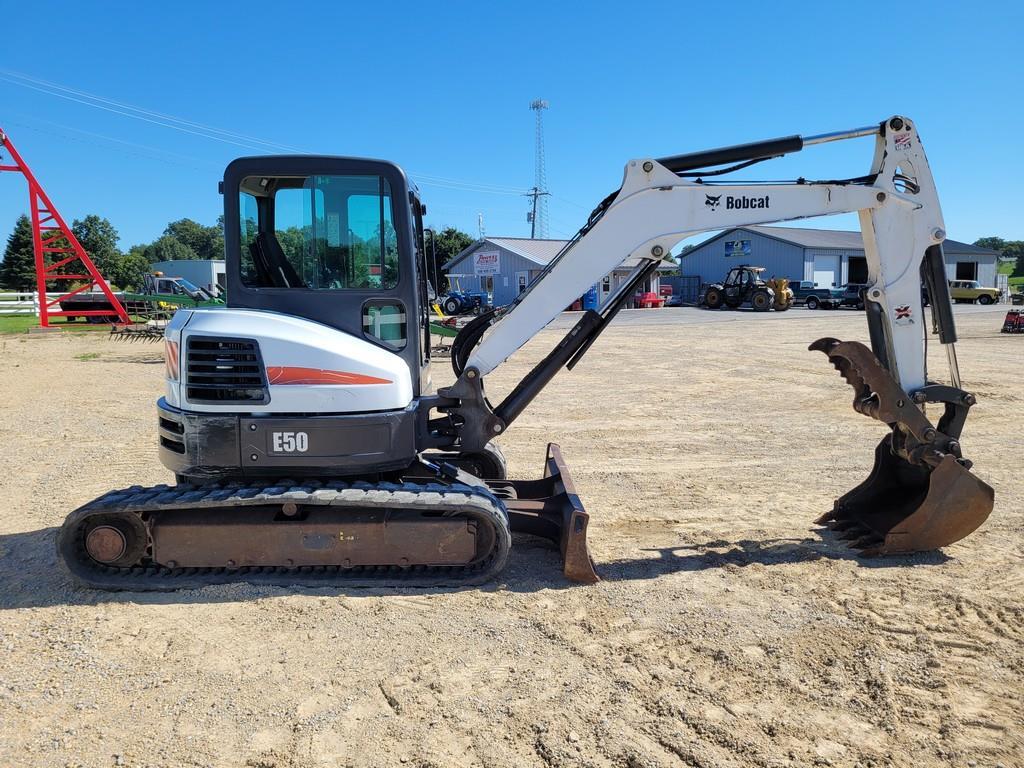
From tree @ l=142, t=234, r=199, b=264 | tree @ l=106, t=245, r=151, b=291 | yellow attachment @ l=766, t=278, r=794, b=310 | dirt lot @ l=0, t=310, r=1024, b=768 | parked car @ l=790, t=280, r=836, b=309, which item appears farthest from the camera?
tree @ l=142, t=234, r=199, b=264

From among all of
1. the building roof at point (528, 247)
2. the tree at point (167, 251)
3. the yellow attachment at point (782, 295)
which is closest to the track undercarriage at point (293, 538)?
the yellow attachment at point (782, 295)

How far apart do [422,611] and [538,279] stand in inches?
97.0

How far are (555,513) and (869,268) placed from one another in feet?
9.66

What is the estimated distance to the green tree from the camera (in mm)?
70750

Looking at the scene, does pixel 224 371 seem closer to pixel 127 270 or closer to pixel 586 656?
pixel 586 656

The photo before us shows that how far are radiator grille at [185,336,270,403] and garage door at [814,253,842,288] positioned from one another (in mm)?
55065

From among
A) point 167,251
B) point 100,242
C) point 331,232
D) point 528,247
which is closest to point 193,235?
point 167,251

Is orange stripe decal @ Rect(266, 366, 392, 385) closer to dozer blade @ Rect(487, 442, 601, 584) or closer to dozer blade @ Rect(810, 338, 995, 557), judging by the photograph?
dozer blade @ Rect(487, 442, 601, 584)

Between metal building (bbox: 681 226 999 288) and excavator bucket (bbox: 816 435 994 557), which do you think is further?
metal building (bbox: 681 226 999 288)

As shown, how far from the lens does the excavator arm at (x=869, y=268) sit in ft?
17.8

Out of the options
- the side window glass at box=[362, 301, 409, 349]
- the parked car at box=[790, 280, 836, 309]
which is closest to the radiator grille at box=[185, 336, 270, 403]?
the side window glass at box=[362, 301, 409, 349]

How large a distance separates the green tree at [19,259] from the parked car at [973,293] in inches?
3048

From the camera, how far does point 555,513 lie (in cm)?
569

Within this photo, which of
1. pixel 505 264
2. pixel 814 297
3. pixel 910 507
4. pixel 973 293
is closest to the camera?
pixel 910 507
